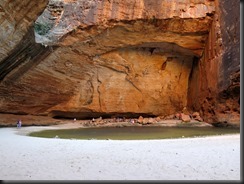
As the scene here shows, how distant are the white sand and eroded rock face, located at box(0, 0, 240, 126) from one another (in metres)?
7.48

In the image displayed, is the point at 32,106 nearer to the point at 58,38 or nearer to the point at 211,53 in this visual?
the point at 58,38

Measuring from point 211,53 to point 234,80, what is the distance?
2218mm

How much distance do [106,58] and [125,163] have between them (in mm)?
10463

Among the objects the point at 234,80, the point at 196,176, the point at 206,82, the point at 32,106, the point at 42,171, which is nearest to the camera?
the point at 196,176

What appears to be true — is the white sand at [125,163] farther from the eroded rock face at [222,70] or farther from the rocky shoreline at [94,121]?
the rocky shoreline at [94,121]

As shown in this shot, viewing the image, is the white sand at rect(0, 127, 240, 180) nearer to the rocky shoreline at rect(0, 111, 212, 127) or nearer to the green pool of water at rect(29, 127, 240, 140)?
the green pool of water at rect(29, 127, 240, 140)

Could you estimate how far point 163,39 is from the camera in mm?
13562

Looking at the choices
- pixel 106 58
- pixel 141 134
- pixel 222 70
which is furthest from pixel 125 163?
pixel 106 58

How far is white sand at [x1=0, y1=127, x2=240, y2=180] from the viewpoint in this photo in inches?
148

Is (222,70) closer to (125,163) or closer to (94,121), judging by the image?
(94,121)

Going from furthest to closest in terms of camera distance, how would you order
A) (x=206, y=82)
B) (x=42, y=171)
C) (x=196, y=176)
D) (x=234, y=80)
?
(x=206, y=82) → (x=234, y=80) → (x=42, y=171) → (x=196, y=176)

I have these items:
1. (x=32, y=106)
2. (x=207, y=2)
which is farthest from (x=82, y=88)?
(x=207, y=2)

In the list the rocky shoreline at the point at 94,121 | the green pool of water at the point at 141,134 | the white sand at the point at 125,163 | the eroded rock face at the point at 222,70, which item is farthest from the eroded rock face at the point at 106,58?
the white sand at the point at 125,163

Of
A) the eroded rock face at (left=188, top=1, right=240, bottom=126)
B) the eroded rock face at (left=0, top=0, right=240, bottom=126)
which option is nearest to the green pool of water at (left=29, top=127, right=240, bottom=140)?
the eroded rock face at (left=188, top=1, right=240, bottom=126)
